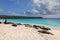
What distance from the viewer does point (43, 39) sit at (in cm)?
829

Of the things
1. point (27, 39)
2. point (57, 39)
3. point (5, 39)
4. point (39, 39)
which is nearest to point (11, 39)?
point (5, 39)

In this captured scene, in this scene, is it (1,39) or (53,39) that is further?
(53,39)

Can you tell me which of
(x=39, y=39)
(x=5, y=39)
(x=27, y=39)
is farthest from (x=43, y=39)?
(x=5, y=39)

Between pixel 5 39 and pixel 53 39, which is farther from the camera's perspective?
pixel 53 39

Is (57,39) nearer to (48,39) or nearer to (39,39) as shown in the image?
(48,39)

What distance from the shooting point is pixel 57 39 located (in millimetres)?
8664

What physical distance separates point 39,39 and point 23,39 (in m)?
1.05

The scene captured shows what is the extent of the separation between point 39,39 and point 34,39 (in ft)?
1.11

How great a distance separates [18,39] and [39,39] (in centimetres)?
137

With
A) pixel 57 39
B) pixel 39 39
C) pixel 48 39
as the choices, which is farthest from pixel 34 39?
pixel 57 39

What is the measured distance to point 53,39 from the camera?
8.58 meters

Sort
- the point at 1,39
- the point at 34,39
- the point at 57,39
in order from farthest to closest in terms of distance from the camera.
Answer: the point at 57,39, the point at 34,39, the point at 1,39

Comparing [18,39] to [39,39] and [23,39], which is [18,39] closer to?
[23,39]

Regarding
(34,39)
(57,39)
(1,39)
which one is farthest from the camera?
(57,39)
